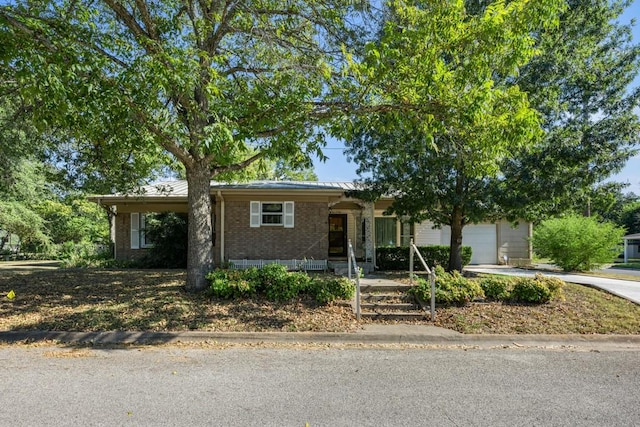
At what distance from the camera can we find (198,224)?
9.32m

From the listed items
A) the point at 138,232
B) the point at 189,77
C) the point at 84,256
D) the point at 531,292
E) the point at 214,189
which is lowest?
the point at 531,292

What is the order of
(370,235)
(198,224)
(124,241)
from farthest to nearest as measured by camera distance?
(124,241)
(370,235)
(198,224)

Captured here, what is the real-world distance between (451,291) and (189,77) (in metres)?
6.67

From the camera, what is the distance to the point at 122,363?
18.9ft

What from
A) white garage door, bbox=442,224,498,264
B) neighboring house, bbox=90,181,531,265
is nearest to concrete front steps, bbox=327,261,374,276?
neighboring house, bbox=90,181,531,265

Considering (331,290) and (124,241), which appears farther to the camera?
(124,241)

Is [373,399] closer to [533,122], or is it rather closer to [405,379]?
[405,379]

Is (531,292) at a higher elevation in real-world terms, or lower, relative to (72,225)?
lower

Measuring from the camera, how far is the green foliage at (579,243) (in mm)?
17094

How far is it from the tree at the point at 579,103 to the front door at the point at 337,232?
755 cm

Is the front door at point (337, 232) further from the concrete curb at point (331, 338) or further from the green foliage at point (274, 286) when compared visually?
the concrete curb at point (331, 338)

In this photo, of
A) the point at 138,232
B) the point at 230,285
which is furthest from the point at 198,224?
the point at 138,232

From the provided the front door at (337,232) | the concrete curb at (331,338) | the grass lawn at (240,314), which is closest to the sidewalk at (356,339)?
the concrete curb at (331,338)

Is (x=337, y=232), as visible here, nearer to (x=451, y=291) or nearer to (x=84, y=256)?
(x=451, y=291)
